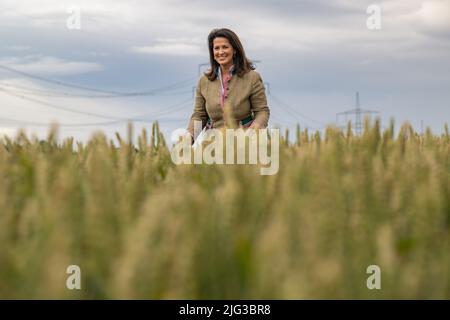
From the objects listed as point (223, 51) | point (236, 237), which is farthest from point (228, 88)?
point (236, 237)

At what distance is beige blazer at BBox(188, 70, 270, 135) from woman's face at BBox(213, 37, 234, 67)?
0.42 feet

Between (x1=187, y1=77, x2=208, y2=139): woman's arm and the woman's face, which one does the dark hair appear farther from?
(x1=187, y1=77, x2=208, y2=139): woman's arm

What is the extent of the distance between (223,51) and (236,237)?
3885 mm

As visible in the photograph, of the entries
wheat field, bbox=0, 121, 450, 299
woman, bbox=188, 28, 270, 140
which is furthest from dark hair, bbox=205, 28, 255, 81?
wheat field, bbox=0, 121, 450, 299

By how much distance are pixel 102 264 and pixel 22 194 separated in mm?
548

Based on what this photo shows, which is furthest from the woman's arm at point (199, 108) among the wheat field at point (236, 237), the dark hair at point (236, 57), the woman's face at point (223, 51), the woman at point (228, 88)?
the wheat field at point (236, 237)

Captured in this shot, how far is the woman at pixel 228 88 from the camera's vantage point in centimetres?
455

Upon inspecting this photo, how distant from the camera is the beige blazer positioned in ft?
14.9

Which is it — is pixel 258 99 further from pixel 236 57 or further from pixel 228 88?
pixel 236 57

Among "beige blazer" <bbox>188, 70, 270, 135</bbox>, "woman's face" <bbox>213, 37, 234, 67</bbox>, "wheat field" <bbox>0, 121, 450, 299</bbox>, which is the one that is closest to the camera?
"wheat field" <bbox>0, 121, 450, 299</bbox>

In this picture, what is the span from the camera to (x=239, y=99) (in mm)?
4527

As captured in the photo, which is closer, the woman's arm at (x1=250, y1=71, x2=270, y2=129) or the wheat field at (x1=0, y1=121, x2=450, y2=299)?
the wheat field at (x1=0, y1=121, x2=450, y2=299)

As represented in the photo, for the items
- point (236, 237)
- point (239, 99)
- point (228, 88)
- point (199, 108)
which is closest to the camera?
point (236, 237)
